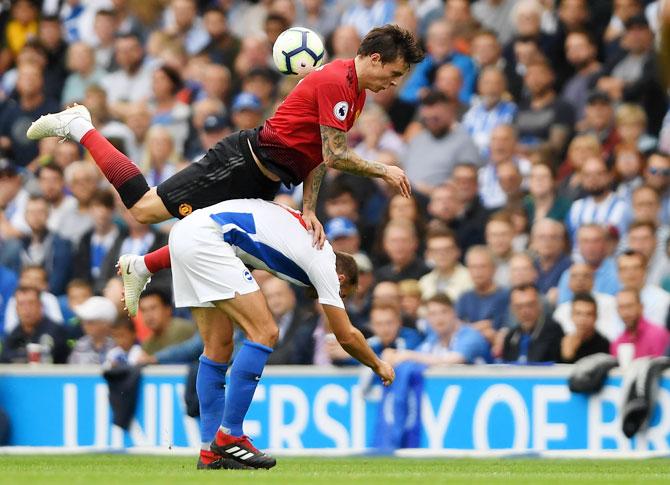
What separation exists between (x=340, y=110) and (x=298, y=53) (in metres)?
1.43

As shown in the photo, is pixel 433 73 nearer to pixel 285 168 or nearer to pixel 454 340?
pixel 454 340

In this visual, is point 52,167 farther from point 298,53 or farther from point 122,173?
point 122,173

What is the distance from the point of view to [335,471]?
997cm

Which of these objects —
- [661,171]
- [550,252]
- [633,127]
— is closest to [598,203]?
[661,171]

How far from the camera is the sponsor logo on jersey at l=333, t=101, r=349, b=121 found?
9.56 meters

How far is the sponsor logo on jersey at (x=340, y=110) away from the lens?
31.4 feet

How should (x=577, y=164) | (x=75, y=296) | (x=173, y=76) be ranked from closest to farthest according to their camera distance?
1. (x=577, y=164)
2. (x=75, y=296)
3. (x=173, y=76)

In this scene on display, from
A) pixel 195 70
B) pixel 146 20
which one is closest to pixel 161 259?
pixel 195 70

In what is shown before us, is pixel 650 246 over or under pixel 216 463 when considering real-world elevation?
over

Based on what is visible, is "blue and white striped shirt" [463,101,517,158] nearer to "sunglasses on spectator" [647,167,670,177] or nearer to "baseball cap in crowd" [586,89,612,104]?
"baseball cap in crowd" [586,89,612,104]

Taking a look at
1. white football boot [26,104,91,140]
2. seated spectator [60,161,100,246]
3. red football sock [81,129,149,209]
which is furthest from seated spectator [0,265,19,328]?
red football sock [81,129,149,209]

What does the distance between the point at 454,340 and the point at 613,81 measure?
153 inches

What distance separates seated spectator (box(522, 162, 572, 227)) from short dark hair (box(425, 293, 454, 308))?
6.15 feet

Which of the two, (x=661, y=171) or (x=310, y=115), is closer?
(x=310, y=115)
